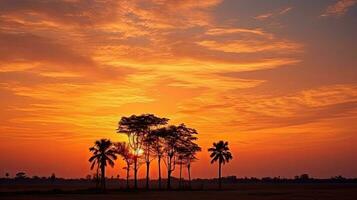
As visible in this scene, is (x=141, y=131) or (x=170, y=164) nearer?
(x=141, y=131)

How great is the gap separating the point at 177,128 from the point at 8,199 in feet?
199

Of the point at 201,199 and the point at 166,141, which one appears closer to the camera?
the point at 201,199

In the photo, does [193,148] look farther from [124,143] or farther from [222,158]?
[124,143]

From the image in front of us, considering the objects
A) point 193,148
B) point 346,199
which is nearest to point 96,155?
point 193,148

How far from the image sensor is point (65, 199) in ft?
225

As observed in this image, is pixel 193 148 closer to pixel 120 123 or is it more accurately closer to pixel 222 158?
pixel 222 158

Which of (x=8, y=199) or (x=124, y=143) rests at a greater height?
(x=124, y=143)

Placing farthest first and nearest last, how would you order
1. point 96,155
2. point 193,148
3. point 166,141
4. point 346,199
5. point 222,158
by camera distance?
1. point 222,158
2. point 193,148
3. point 166,141
4. point 96,155
5. point 346,199

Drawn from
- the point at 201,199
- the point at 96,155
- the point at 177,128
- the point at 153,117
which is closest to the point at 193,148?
the point at 177,128

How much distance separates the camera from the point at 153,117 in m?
115

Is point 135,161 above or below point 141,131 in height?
below

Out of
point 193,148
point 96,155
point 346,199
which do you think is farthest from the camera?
point 193,148

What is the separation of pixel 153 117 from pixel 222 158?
102 ft

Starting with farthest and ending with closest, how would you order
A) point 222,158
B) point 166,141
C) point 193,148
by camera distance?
point 222,158 → point 193,148 → point 166,141
